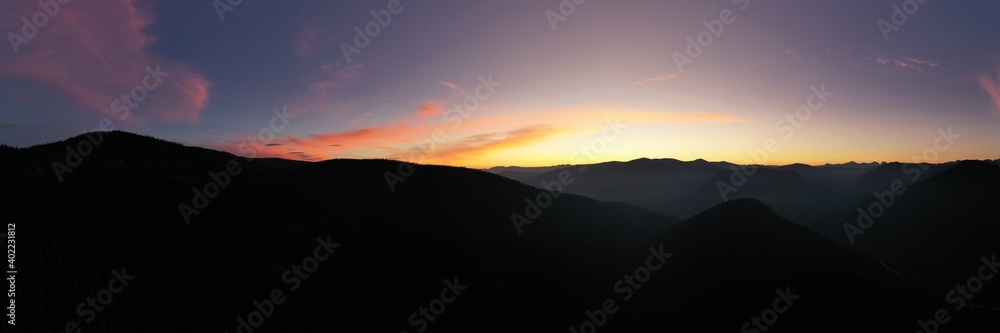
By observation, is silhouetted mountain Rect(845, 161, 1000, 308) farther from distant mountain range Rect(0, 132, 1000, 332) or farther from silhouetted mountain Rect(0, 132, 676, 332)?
silhouetted mountain Rect(0, 132, 676, 332)

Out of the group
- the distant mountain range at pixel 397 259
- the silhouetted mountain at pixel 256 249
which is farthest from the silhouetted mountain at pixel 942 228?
the silhouetted mountain at pixel 256 249

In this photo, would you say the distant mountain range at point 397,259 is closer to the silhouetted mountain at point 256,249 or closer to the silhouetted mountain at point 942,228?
the silhouetted mountain at point 256,249

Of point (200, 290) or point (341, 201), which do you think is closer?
point (200, 290)

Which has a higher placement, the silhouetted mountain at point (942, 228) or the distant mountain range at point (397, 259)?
the distant mountain range at point (397, 259)

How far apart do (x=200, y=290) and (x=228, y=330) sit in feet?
8.31

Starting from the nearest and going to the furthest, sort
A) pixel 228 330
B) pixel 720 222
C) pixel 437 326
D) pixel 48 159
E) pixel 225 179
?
pixel 228 330
pixel 437 326
pixel 48 159
pixel 225 179
pixel 720 222

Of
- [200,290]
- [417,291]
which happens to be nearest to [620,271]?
[417,291]

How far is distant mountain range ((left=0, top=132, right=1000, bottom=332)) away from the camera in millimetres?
14812

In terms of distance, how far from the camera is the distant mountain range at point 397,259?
48.6 ft

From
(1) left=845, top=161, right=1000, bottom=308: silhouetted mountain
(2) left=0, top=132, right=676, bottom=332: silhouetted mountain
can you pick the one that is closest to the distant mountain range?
(2) left=0, top=132, right=676, bottom=332: silhouetted mountain

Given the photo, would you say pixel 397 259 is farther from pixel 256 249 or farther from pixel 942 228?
pixel 942 228

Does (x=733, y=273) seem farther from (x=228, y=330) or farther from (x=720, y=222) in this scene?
(x=228, y=330)

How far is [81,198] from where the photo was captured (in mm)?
18016

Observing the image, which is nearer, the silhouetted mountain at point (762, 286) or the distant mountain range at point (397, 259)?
the distant mountain range at point (397, 259)
